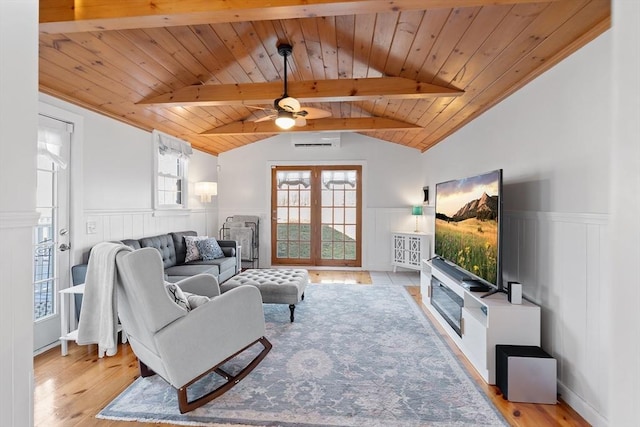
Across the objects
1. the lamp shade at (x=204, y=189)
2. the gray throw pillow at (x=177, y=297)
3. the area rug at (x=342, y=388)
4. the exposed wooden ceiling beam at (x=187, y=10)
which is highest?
the exposed wooden ceiling beam at (x=187, y=10)

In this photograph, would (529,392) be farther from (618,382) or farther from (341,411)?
(618,382)

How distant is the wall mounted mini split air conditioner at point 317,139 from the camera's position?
19.2 ft

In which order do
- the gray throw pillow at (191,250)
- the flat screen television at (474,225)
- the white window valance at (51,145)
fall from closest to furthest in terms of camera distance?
the flat screen television at (474,225) → the white window valance at (51,145) → the gray throw pillow at (191,250)

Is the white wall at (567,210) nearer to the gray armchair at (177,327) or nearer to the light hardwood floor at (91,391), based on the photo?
the light hardwood floor at (91,391)

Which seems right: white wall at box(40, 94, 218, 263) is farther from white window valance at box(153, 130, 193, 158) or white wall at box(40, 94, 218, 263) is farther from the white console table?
the white console table

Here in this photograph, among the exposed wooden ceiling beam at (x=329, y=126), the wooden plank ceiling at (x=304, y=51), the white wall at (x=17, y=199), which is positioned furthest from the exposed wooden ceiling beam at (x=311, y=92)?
the white wall at (x=17, y=199)

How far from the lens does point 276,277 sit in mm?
3631

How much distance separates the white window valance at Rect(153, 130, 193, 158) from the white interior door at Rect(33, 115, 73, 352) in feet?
4.45

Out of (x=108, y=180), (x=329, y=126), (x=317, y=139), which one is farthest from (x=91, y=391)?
(x=317, y=139)

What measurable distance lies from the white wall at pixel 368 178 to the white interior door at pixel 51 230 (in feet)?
11.1

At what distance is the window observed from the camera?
4309mm

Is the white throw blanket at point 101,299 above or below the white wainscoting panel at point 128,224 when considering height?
below

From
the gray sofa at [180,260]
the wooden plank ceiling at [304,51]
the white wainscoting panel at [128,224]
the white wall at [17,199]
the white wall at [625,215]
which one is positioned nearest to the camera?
the white wall at [625,215]

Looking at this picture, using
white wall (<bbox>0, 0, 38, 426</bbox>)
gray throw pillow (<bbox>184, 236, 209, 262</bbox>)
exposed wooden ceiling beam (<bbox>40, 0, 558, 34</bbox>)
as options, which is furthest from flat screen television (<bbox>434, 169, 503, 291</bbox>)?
gray throw pillow (<bbox>184, 236, 209, 262</bbox>)
